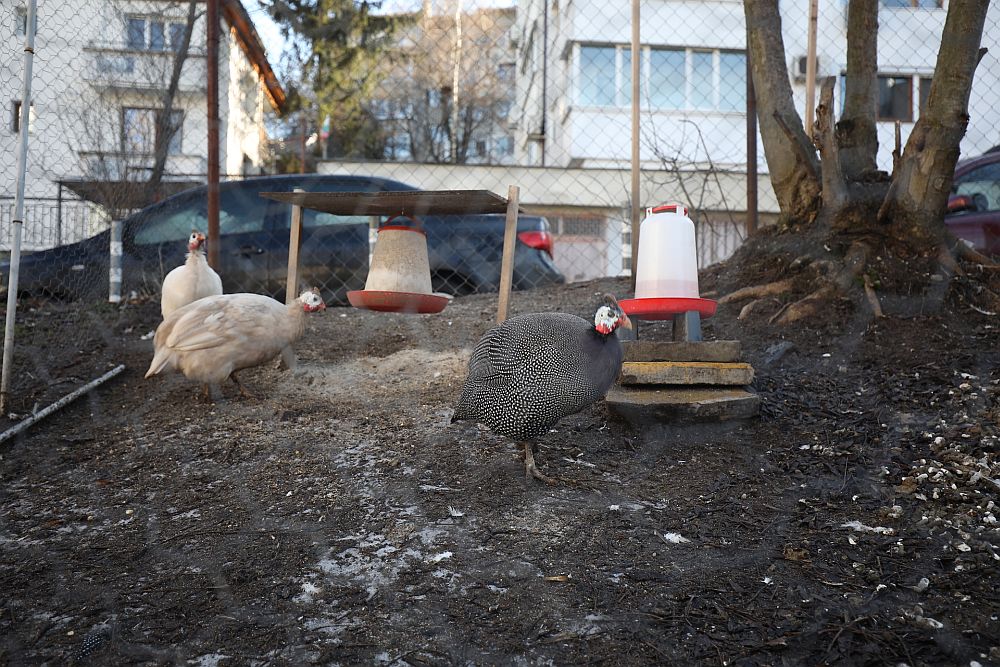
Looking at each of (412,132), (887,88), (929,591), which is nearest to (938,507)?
(929,591)

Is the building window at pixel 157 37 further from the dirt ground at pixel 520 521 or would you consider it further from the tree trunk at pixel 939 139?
the tree trunk at pixel 939 139

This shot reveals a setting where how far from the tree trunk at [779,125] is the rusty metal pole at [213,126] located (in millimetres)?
3802

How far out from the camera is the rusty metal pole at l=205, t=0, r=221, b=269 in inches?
224

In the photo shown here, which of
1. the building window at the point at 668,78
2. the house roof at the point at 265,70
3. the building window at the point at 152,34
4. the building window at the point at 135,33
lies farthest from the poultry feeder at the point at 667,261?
the house roof at the point at 265,70

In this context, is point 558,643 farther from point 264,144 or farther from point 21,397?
point 264,144

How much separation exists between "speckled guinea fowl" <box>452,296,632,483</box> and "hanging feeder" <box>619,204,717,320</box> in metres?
0.39

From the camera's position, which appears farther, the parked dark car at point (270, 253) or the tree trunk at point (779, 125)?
the parked dark car at point (270, 253)

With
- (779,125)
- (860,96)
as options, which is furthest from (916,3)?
(779,125)

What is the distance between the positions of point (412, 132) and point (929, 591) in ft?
68.7

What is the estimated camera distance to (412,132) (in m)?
22.0

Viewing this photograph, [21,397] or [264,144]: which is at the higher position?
[264,144]

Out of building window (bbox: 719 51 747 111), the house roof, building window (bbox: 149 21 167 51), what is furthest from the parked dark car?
the house roof

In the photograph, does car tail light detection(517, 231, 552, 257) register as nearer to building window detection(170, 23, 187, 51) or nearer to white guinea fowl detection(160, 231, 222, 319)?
white guinea fowl detection(160, 231, 222, 319)

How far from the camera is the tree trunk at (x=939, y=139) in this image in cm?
449
